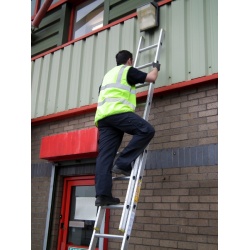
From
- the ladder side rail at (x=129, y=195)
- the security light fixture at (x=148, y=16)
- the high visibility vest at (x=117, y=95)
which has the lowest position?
the ladder side rail at (x=129, y=195)

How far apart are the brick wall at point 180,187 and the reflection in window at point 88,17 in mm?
2495

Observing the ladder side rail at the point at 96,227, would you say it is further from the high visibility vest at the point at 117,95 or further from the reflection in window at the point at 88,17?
the reflection in window at the point at 88,17

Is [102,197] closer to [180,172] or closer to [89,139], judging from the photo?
[180,172]

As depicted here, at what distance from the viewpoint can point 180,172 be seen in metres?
3.82

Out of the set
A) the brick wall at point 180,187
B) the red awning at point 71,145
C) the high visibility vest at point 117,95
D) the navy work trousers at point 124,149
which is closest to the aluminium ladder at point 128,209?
the navy work trousers at point 124,149

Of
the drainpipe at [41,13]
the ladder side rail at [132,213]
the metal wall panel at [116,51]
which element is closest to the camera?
the ladder side rail at [132,213]

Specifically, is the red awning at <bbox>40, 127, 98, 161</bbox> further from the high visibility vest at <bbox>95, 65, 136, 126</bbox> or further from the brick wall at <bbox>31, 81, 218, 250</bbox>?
the high visibility vest at <bbox>95, 65, 136, 126</bbox>

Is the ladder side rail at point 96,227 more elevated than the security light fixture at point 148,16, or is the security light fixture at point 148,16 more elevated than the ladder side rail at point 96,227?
the security light fixture at point 148,16

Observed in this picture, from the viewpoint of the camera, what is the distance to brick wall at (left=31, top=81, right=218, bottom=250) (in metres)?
3.53

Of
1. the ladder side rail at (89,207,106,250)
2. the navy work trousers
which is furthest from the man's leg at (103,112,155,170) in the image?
the ladder side rail at (89,207,106,250)

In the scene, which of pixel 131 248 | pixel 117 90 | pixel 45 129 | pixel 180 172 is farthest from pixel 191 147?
pixel 45 129

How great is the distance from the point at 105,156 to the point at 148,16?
89.6 inches

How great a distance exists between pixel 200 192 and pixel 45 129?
10.3 feet

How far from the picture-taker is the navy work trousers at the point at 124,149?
3.26 metres
